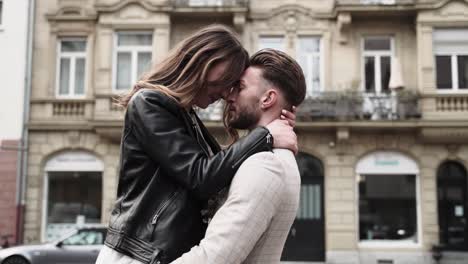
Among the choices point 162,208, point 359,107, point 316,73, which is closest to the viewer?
point 162,208

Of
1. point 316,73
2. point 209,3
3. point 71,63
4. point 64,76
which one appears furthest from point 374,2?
point 64,76

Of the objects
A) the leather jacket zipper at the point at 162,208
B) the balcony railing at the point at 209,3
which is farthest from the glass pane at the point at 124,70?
the leather jacket zipper at the point at 162,208

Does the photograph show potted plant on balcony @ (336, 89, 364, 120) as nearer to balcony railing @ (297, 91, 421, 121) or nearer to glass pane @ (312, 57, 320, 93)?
balcony railing @ (297, 91, 421, 121)

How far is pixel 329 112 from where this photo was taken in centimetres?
1830

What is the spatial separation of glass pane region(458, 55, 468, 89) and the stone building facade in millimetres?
31

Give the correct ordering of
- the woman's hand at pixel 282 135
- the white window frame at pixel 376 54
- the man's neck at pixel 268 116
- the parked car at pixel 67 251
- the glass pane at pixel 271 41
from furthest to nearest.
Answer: the glass pane at pixel 271 41 < the white window frame at pixel 376 54 < the parked car at pixel 67 251 < the man's neck at pixel 268 116 < the woman's hand at pixel 282 135

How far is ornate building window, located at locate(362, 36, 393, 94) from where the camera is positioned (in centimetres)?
1911

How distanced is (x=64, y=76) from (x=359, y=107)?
31.3 ft

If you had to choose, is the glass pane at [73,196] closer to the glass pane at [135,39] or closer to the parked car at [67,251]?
the glass pane at [135,39]

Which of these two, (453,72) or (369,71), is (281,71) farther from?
(453,72)

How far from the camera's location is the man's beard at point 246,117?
2.11 metres

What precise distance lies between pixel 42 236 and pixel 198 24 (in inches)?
329

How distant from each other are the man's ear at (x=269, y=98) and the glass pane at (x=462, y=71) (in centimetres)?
1787

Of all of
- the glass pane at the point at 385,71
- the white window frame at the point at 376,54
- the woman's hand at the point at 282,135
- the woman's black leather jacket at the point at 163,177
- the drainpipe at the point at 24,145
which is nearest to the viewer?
the woman's black leather jacket at the point at 163,177
